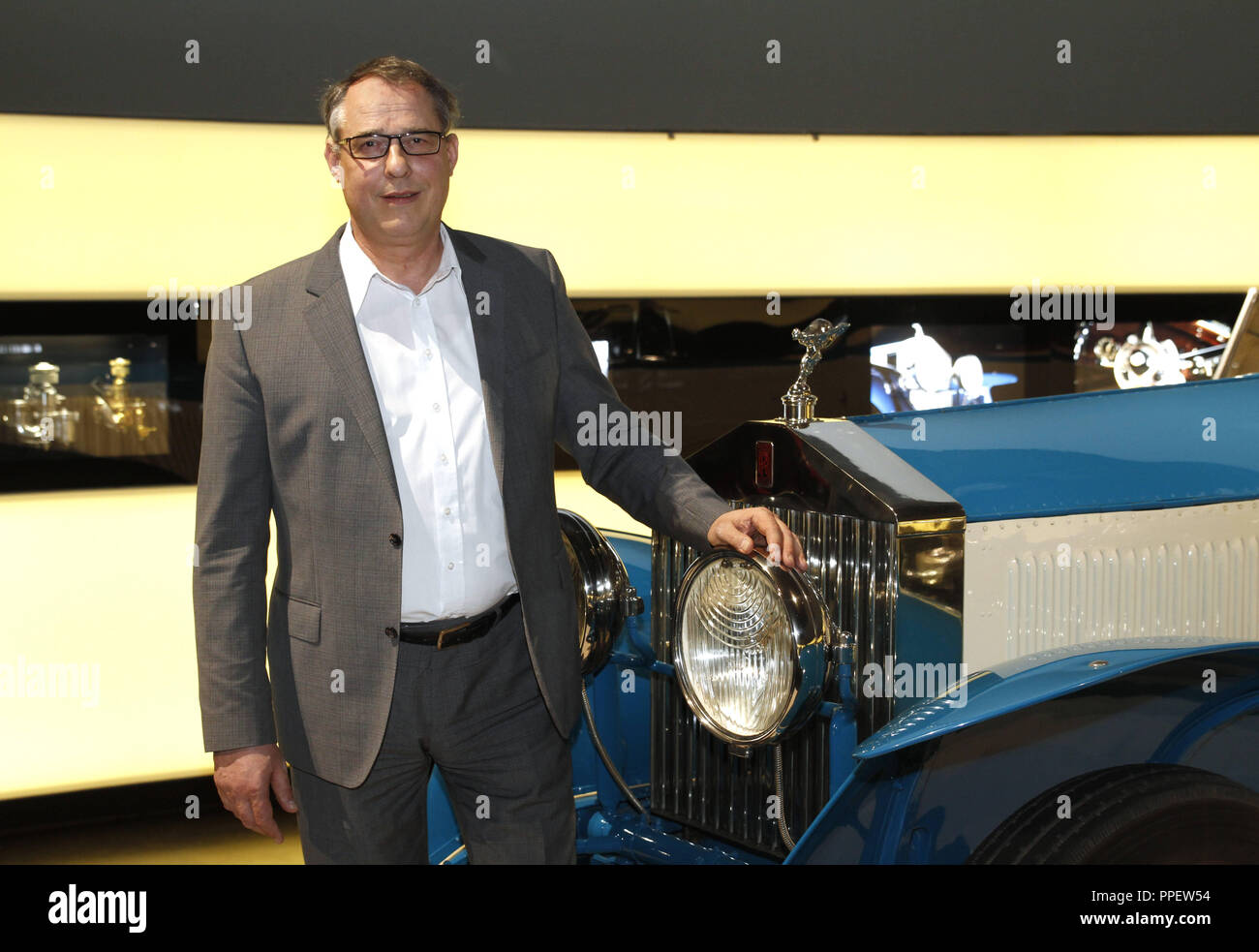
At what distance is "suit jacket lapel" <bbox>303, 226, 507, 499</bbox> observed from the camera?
1.80 metres

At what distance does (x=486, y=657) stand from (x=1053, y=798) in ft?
2.91

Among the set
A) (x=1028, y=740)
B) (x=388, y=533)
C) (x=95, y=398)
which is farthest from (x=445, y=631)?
(x=95, y=398)

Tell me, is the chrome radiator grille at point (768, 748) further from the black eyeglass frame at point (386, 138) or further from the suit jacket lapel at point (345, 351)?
the black eyeglass frame at point (386, 138)

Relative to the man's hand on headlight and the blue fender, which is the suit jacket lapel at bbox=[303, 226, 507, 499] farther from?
the blue fender

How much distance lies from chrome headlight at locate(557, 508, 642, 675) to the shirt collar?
0.88 meters

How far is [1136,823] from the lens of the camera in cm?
184

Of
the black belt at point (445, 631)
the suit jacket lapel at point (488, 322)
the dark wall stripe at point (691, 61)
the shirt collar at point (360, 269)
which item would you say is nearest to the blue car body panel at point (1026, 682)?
the black belt at point (445, 631)

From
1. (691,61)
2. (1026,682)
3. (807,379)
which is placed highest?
(691,61)

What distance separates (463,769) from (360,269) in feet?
2.53

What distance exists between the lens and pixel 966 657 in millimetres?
2166

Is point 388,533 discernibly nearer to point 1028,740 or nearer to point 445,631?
point 445,631

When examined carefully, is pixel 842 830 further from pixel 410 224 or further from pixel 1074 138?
pixel 1074 138

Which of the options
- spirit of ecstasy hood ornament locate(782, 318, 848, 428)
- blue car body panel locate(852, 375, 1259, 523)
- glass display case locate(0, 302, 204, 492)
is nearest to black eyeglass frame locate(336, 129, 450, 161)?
spirit of ecstasy hood ornament locate(782, 318, 848, 428)

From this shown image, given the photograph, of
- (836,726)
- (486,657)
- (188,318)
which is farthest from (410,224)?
(188,318)
